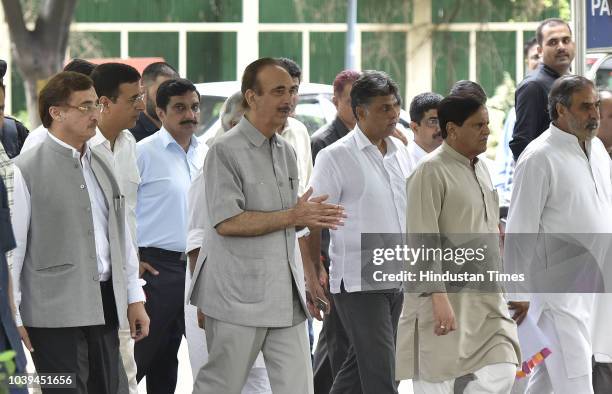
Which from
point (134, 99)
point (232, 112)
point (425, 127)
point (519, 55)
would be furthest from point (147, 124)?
point (519, 55)

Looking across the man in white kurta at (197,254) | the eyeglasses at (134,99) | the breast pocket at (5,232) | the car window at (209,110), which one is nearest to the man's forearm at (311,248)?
the man in white kurta at (197,254)

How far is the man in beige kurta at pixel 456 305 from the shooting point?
738 centimetres

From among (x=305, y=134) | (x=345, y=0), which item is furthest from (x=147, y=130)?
(x=345, y=0)

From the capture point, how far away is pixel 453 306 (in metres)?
7.47

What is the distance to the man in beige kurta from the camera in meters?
7.38

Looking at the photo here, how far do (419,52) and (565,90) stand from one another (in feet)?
68.2

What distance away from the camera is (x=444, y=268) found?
7477mm

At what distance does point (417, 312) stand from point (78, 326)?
177cm

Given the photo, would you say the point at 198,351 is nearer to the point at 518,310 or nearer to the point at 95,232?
the point at 95,232

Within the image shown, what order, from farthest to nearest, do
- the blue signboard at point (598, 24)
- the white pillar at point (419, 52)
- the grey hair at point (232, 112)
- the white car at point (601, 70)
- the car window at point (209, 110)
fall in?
the white pillar at point (419, 52), the car window at point (209, 110), the white car at point (601, 70), the blue signboard at point (598, 24), the grey hair at point (232, 112)

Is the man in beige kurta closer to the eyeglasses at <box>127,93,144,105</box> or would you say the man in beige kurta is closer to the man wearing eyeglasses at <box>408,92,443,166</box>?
the eyeglasses at <box>127,93,144,105</box>

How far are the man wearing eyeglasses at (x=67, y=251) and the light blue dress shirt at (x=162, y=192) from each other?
1.79 m

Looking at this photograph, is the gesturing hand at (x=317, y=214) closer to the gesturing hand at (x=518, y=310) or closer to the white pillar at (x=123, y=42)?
the gesturing hand at (x=518, y=310)

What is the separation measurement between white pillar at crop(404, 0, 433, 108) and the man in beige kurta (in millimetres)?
21354
